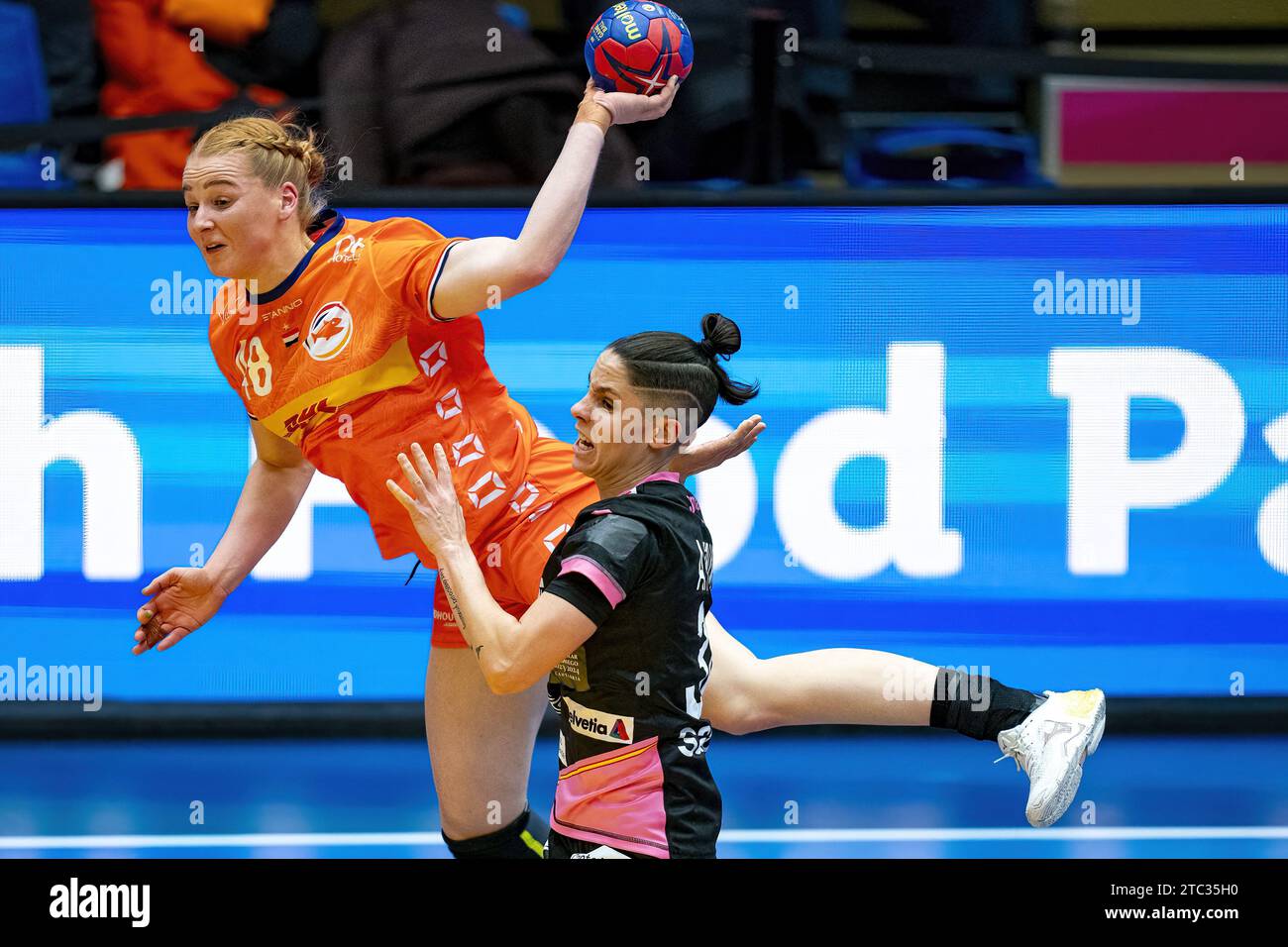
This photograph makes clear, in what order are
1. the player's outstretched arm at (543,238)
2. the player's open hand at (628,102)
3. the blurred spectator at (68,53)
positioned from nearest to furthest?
the player's outstretched arm at (543,238) < the player's open hand at (628,102) < the blurred spectator at (68,53)

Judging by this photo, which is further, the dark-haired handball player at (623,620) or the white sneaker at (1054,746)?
the white sneaker at (1054,746)

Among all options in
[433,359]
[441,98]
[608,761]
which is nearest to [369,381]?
[433,359]

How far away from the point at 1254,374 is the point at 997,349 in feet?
2.92

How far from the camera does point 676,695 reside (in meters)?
3.05

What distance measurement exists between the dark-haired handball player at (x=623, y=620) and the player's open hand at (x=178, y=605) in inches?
36.3

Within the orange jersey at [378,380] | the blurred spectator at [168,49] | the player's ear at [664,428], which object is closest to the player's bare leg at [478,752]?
the orange jersey at [378,380]

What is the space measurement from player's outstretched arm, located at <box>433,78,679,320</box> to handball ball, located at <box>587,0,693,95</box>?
6cm

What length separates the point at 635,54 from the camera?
3641 millimetres

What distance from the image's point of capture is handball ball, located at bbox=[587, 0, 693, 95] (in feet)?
11.9

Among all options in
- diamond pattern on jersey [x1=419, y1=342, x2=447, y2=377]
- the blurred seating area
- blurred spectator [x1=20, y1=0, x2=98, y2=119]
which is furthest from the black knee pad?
blurred spectator [x1=20, y1=0, x2=98, y2=119]

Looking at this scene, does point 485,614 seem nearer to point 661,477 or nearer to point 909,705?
point 661,477

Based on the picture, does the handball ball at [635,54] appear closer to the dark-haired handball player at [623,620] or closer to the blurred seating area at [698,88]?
the dark-haired handball player at [623,620]

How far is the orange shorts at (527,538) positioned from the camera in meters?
3.63
